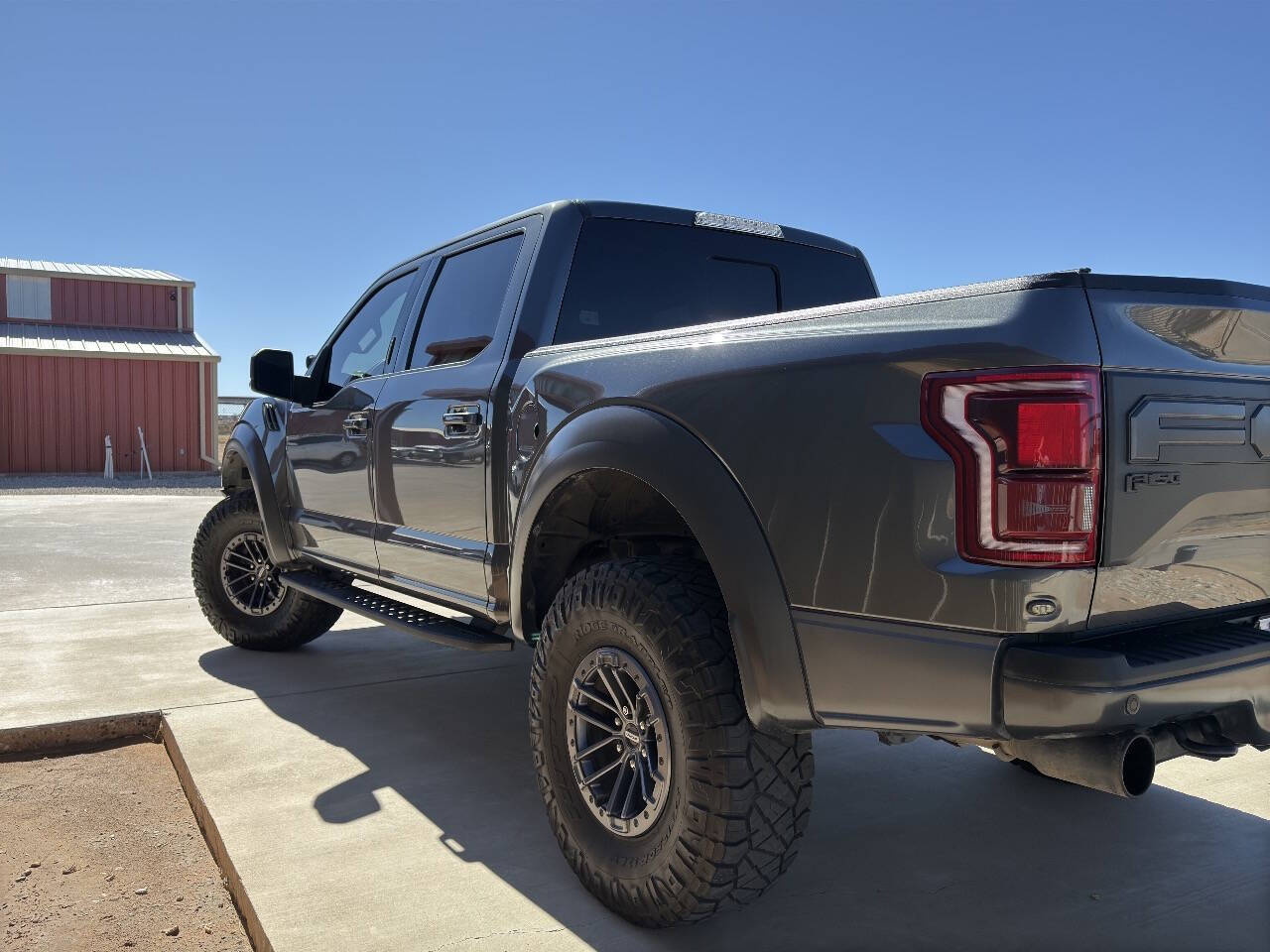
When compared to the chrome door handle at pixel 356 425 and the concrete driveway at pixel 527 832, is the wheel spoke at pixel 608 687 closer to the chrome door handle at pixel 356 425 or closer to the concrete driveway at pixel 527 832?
the concrete driveway at pixel 527 832

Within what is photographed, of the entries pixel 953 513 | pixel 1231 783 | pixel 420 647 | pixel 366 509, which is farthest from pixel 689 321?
pixel 420 647

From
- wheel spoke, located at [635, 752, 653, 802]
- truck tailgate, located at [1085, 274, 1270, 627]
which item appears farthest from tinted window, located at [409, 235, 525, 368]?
truck tailgate, located at [1085, 274, 1270, 627]

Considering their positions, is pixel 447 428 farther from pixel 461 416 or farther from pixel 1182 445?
pixel 1182 445

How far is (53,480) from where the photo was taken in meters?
21.6

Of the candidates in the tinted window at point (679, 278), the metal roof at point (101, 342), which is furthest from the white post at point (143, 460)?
the tinted window at point (679, 278)

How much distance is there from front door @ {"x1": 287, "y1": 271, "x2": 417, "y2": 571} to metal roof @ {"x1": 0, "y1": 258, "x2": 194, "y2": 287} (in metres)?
23.6

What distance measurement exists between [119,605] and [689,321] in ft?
15.6

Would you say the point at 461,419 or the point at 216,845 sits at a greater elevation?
the point at 461,419

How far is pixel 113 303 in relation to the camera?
83.1ft

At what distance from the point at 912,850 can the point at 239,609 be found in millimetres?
3789

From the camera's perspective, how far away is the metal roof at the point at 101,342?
74.9 feet

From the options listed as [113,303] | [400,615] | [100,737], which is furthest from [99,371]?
[400,615]

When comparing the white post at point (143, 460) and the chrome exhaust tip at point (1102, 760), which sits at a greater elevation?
the chrome exhaust tip at point (1102, 760)

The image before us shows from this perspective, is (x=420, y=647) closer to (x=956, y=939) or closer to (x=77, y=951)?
(x=77, y=951)
